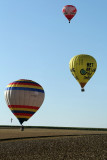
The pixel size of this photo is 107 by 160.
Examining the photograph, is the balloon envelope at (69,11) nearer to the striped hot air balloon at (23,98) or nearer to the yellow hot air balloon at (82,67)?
the yellow hot air balloon at (82,67)

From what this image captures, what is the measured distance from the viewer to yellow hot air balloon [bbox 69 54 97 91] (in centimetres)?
6419

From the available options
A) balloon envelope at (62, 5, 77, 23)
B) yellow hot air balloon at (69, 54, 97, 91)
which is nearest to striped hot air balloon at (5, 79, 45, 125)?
yellow hot air balloon at (69, 54, 97, 91)

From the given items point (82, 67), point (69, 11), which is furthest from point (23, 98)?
point (69, 11)

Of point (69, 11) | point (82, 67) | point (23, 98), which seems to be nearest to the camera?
point (82, 67)

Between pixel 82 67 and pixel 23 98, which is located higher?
pixel 82 67

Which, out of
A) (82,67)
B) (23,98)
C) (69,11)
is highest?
(69,11)

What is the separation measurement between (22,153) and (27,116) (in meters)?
34.3

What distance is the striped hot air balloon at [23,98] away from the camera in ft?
220

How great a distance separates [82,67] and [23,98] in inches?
502

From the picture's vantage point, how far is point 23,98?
220 feet

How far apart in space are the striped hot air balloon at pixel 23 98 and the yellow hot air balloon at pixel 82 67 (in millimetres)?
8667

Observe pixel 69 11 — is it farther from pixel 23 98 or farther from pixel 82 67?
pixel 23 98

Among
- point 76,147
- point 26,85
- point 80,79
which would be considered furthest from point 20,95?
point 76,147

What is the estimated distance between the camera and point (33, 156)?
31.8 m
